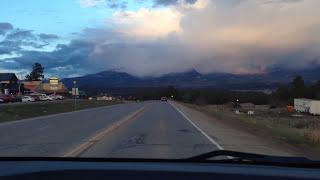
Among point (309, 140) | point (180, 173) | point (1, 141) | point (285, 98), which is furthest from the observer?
point (285, 98)

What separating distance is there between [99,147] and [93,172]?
17734 millimetres

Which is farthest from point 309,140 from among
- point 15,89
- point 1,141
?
point 15,89

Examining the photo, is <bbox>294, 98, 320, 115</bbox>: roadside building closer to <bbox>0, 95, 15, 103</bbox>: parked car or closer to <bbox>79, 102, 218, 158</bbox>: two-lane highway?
<bbox>0, 95, 15, 103</bbox>: parked car

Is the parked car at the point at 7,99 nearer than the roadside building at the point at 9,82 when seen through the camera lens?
Yes

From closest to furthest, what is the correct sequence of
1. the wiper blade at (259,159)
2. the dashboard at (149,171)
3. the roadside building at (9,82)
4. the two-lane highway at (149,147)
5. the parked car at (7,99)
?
the dashboard at (149,171) → the wiper blade at (259,159) → the two-lane highway at (149,147) → the parked car at (7,99) → the roadside building at (9,82)

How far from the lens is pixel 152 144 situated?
22531 millimetres

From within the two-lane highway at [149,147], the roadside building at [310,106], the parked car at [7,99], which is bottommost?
the two-lane highway at [149,147]

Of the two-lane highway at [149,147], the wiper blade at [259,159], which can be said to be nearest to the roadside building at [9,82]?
the two-lane highway at [149,147]

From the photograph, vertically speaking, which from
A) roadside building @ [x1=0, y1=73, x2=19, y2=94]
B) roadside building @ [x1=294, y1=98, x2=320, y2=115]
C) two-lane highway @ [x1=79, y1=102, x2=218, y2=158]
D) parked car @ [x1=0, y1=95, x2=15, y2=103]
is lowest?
two-lane highway @ [x1=79, y1=102, x2=218, y2=158]

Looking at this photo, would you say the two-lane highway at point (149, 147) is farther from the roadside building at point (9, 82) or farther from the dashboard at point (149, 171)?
the roadside building at point (9, 82)

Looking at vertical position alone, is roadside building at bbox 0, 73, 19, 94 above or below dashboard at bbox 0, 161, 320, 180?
above

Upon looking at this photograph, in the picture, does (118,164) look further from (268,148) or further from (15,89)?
(15,89)

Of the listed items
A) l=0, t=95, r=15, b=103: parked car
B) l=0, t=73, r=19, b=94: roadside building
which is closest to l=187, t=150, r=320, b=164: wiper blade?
l=0, t=95, r=15, b=103: parked car

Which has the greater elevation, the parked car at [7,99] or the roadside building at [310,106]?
the parked car at [7,99]
